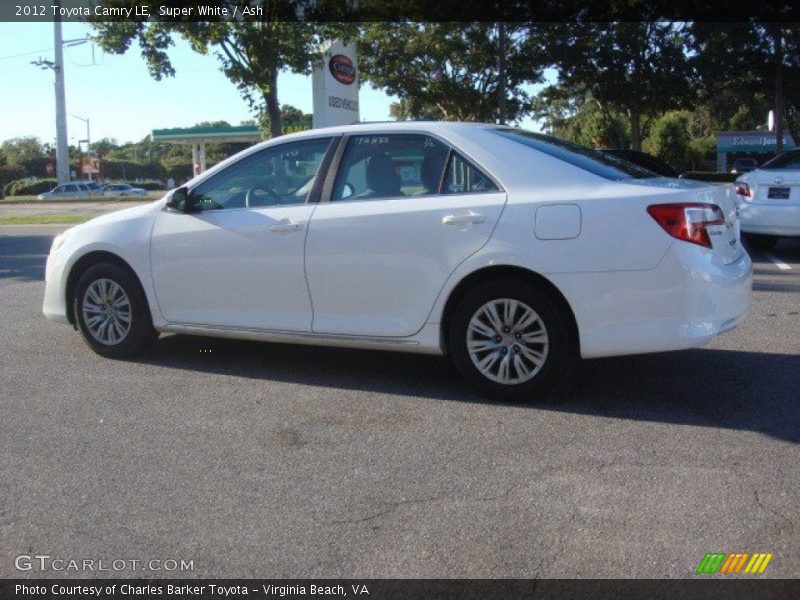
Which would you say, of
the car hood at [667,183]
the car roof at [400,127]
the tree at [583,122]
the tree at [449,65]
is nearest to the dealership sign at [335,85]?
the tree at [449,65]

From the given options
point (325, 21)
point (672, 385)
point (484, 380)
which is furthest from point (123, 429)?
point (325, 21)

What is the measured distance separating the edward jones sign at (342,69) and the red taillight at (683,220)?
21.7 m

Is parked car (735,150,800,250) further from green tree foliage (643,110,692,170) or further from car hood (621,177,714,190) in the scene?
green tree foliage (643,110,692,170)

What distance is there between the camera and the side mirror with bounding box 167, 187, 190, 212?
6.29 m

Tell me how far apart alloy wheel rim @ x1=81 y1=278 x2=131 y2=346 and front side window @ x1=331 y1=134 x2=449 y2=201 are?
1.84m

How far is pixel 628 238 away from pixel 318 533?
2417 millimetres

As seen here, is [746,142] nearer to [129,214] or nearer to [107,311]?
[129,214]

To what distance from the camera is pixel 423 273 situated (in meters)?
5.48

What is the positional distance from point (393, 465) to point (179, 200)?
2789mm

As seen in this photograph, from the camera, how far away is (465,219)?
5.36 m

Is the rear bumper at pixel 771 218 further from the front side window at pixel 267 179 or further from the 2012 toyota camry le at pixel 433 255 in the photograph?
the front side window at pixel 267 179

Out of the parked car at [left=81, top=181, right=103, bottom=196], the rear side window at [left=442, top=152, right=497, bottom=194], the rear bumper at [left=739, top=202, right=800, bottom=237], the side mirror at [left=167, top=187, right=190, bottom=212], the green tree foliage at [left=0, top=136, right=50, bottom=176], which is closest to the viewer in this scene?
the rear side window at [left=442, top=152, right=497, bottom=194]

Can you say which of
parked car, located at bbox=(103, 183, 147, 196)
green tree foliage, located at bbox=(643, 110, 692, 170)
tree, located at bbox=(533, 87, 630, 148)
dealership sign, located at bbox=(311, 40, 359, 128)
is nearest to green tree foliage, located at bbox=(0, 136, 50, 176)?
parked car, located at bbox=(103, 183, 147, 196)
